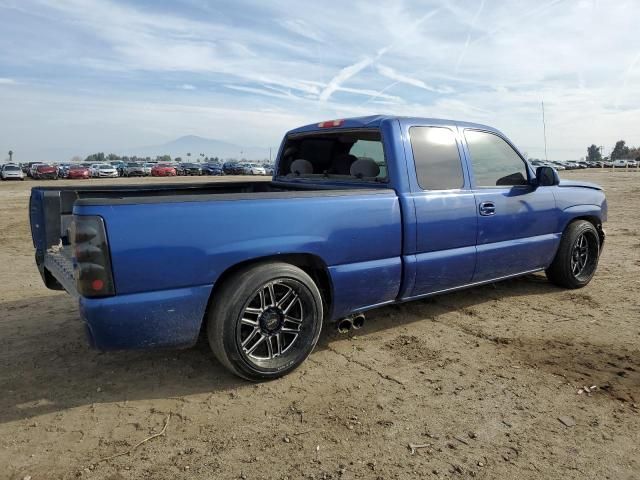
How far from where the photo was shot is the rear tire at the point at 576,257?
5.27 meters

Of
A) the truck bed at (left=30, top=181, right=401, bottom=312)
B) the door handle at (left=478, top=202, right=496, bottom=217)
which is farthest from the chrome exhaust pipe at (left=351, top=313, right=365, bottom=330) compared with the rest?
the door handle at (left=478, top=202, right=496, bottom=217)

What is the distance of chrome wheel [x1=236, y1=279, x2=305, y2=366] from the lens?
322cm

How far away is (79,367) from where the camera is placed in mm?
3518

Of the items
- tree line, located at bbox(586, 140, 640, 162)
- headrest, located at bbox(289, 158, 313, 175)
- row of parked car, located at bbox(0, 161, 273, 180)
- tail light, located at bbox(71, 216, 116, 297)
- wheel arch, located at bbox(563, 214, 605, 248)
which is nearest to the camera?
tail light, located at bbox(71, 216, 116, 297)

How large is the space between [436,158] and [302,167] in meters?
1.46

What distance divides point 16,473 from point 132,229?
4.33ft

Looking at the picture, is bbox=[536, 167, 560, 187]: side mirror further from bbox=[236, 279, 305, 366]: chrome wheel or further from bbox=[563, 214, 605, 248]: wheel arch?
bbox=[236, 279, 305, 366]: chrome wheel

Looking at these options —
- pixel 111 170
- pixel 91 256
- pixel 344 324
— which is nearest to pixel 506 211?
pixel 344 324

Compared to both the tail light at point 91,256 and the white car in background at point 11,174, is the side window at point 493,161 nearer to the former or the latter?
the tail light at point 91,256

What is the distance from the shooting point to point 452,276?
165 inches

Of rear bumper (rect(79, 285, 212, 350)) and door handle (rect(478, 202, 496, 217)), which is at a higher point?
door handle (rect(478, 202, 496, 217))

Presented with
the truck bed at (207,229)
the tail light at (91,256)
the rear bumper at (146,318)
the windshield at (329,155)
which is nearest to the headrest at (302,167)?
the windshield at (329,155)

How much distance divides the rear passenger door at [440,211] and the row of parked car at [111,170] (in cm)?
3918

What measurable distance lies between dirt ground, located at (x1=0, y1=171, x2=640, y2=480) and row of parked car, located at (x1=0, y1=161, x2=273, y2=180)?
130 feet
